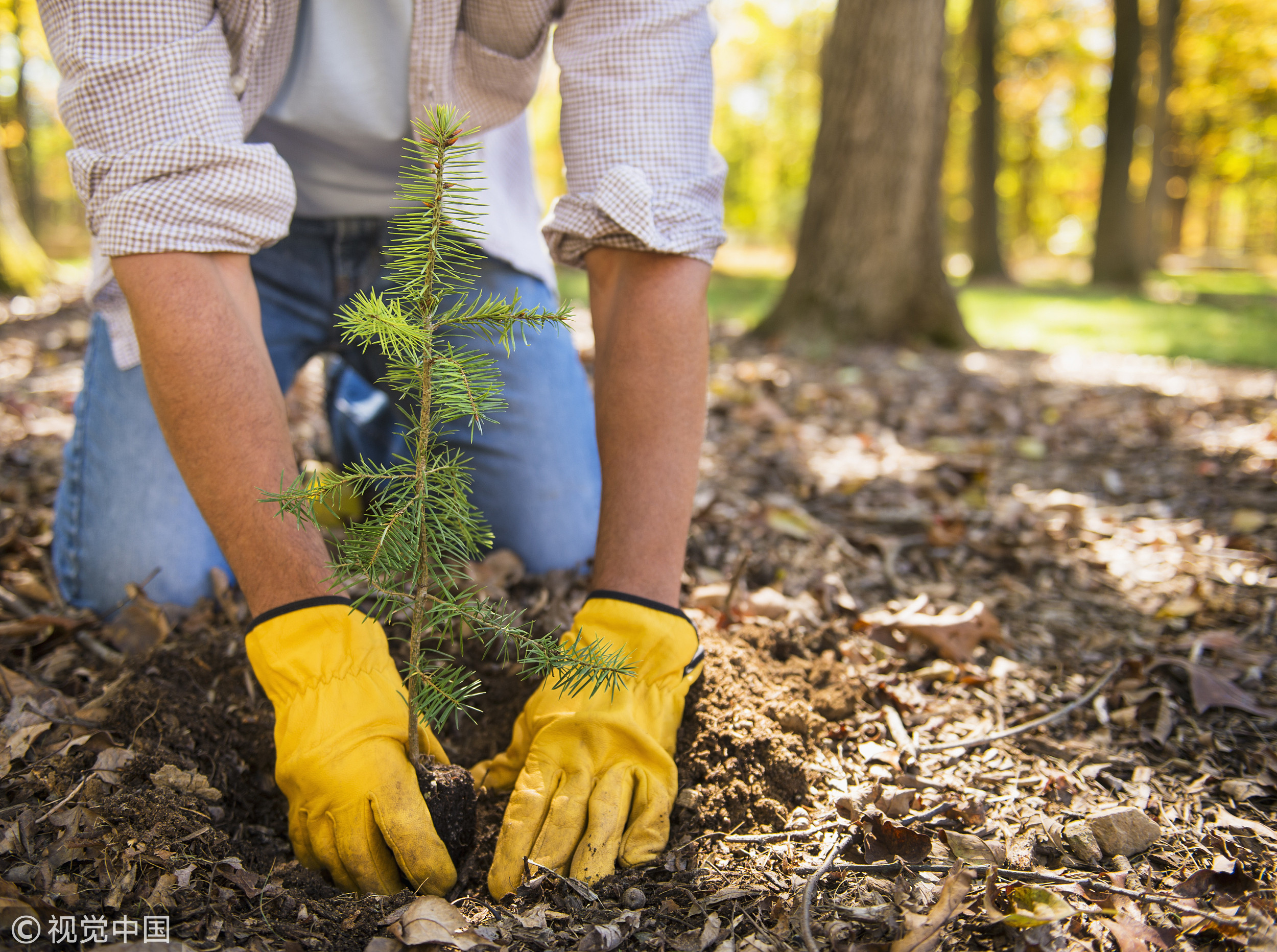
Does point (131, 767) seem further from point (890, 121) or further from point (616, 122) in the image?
point (890, 121)

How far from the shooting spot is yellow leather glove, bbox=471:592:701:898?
1.26m

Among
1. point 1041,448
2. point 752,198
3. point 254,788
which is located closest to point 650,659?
point 254,788

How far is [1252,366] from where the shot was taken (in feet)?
18.4

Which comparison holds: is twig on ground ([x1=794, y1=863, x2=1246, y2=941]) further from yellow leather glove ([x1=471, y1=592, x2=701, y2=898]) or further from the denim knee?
the denim knee

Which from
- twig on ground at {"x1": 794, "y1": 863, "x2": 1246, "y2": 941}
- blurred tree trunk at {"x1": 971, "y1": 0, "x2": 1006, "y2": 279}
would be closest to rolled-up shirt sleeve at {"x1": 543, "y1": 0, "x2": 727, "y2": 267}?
twig on ground at {"x1": 794, "y1": 863, "x2": 1246, "y2": 941}

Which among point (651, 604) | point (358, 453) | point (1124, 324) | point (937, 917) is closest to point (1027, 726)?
point (937, 917)

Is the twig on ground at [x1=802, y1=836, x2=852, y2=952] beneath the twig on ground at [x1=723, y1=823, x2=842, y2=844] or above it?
above

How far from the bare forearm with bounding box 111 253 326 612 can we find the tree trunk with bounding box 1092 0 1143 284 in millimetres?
14390

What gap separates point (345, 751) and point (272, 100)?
1.46 metres

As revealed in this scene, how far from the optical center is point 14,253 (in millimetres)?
6883

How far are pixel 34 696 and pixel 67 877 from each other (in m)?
0.53

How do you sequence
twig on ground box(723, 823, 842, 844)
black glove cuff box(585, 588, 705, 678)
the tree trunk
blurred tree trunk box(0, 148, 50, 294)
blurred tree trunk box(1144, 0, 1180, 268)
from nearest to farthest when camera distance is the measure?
twig on ground box(723, 823, 842, 844), black glove cuff box(585, 588, 705, 678), blurred tree trunk box(0, 148, 50, 294), the tree trunk, blurred tree trunk box(1144, 0, 1180, 268)

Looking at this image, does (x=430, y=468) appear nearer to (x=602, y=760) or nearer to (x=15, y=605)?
(x=602, y=760)

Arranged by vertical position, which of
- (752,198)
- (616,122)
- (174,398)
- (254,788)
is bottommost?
(254,788)
